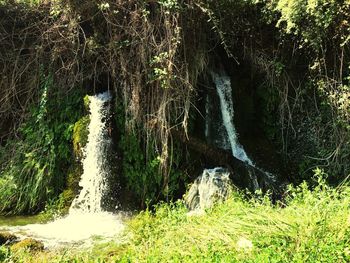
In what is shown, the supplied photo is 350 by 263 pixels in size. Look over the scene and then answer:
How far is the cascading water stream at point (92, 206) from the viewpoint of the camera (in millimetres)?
5609

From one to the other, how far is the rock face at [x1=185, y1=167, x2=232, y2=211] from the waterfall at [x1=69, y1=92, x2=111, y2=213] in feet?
4.44

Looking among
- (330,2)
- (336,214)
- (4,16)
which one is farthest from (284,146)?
(4,16)

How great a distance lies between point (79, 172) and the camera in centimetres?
657

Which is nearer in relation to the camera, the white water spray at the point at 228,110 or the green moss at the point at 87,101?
the green moss at the point at 87,101

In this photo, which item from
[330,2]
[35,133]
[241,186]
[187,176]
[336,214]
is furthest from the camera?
[35,133]

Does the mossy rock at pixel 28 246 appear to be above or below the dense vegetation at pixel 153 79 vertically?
below

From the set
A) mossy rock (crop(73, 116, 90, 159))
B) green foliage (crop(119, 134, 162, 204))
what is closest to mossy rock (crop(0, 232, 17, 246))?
mossy rock (crop(73, 116, 90, 159))

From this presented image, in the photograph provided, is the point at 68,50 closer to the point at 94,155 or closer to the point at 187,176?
the point at 94,155

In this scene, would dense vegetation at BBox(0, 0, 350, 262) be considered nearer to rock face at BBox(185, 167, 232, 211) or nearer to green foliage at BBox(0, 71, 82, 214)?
green foliage at BBox(0, 71, 82, 214)

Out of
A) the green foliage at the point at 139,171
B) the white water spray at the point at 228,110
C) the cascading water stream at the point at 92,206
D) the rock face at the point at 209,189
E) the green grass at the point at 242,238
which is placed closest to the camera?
the green grass at the point at 242,238

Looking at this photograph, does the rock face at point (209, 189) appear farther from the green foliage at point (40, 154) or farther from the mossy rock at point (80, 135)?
the green foliage at point (40, 154)

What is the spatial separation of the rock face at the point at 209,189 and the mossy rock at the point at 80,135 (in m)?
1.77

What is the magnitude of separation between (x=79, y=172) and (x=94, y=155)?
0.35 m

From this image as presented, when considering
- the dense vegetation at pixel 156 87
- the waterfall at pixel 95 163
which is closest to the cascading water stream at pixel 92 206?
the waterfall at pixel 95 163
